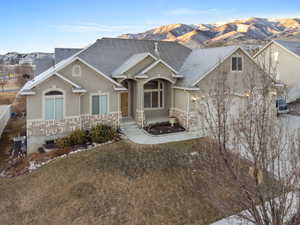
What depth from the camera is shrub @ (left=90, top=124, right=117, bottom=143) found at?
14.0m

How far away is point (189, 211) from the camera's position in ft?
27.9

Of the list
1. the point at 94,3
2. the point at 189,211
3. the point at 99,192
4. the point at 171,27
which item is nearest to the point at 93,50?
the point at 94,3

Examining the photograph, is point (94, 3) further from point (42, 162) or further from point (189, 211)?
point (189, 211)

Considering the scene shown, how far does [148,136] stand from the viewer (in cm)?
1484

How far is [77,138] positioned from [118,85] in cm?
446

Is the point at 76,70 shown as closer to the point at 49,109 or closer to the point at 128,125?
the point at 49,109

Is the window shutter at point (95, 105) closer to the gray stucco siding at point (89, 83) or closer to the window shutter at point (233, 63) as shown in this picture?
the gray stucco siding at point (89, 83)

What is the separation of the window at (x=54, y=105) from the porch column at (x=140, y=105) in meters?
5.19

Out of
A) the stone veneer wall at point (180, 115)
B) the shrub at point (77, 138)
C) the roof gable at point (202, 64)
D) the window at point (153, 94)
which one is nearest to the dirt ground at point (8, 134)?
the shrub at point (77, 138)

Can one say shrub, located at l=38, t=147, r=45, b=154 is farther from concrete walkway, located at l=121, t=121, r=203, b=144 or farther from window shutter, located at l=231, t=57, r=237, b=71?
window shutter, located at l=231, t=57, r=237, b=71

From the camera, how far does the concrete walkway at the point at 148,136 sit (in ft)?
46.0

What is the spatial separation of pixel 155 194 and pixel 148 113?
916 cm

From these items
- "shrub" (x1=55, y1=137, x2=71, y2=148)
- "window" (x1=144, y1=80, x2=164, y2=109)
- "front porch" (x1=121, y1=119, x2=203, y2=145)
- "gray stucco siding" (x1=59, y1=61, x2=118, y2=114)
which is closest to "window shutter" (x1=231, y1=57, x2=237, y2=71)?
"window" (x1=144, y1=80, x2=164, y2=109)

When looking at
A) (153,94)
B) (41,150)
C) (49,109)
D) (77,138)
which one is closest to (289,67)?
(153,94)
